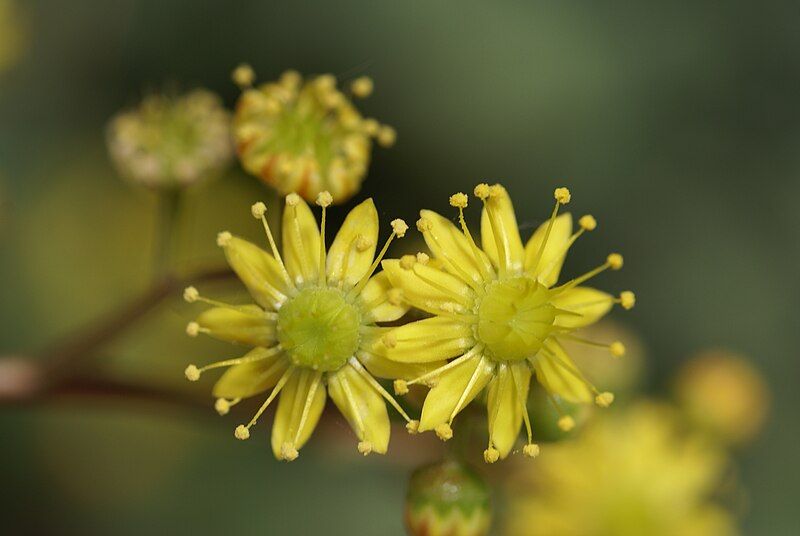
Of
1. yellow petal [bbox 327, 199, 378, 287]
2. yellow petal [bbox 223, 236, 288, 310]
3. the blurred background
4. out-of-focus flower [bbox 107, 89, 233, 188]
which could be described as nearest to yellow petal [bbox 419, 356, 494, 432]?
yellow petal [bbox 327, 199, 378, 287]

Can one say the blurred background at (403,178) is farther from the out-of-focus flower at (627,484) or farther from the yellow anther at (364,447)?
the yellow anther at (364,447)

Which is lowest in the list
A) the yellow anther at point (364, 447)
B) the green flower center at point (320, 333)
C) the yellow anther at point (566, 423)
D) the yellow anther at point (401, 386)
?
the yellow anther at point (566, 423)

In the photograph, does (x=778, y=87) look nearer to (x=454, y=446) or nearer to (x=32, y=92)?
(x=454, y=446)

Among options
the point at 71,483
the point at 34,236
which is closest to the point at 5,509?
the point at 71,483

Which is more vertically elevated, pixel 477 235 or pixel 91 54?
pixel 91 54

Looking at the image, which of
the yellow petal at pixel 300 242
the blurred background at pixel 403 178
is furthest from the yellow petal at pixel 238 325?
the blurred background at pixel 403 178

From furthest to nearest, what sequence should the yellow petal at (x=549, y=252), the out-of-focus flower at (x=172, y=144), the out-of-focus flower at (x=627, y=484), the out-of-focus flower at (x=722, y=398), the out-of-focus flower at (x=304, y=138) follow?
the out-of-focus flower at (x=722, y=398), the out-of-focus flower at (x=627, y=484), the out-of-focus flower at (x=172, y=144), the out-of-focus flower at (x=304, y=138), the yellow petal at (x=549, y=252)

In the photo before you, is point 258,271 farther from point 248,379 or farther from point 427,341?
point 427,341
